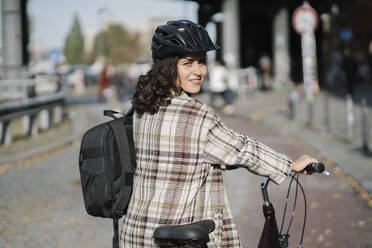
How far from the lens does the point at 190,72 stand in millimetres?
A: 2516

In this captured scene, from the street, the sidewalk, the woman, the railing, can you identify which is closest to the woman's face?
the woman

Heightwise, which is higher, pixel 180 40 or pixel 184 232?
pixel 180 40

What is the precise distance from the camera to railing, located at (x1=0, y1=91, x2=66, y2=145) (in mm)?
13709

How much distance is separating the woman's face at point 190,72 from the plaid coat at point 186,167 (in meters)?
0.08

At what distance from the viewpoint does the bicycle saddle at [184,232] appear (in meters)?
2.27

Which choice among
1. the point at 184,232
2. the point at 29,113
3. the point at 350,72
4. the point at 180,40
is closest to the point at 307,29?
the point at 29,113

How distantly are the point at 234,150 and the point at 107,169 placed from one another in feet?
1.69

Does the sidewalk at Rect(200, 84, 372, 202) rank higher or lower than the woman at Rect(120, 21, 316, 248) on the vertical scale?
lower

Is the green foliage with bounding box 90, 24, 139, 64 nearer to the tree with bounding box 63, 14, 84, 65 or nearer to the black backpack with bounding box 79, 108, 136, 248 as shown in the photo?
the tree with bounding box 63, 14, 84, 65

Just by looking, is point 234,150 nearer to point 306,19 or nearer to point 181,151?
point 181,151

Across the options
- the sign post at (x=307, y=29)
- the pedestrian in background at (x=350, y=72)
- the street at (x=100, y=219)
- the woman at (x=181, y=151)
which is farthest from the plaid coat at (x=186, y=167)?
the pedestrian in background at (x=350, y=72)

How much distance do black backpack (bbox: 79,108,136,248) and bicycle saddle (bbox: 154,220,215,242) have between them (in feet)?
0.96

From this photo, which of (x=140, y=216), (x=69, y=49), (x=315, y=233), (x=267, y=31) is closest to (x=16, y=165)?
(x=315, y=233)

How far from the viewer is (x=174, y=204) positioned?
7.77 ft
